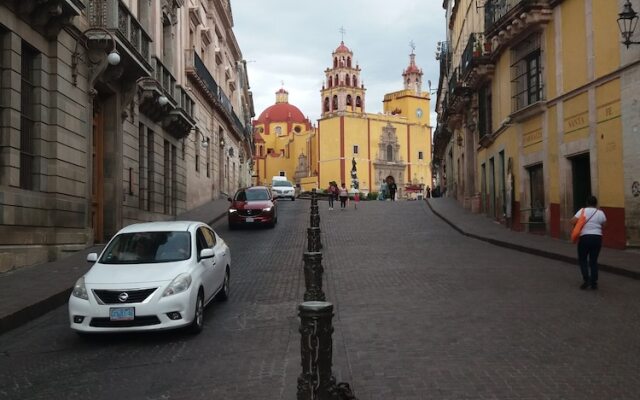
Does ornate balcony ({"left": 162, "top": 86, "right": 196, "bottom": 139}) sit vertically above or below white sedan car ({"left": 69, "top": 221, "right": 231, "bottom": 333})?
above

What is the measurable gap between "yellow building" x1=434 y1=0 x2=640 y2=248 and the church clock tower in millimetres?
66200

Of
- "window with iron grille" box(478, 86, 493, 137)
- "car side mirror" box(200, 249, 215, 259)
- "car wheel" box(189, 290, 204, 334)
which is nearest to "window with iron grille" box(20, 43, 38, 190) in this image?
"car side mirror" box(200, 249, 215, 259)

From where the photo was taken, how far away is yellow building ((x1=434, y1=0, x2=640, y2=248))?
14766mm

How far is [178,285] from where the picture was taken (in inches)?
301

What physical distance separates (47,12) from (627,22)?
41.7ft

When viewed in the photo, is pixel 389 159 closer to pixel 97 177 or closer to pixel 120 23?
pixel 97 177

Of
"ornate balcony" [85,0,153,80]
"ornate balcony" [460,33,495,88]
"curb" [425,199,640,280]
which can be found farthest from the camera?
"ornate balcony" [460,33,495,88]

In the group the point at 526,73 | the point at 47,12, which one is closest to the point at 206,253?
the point at 47,12

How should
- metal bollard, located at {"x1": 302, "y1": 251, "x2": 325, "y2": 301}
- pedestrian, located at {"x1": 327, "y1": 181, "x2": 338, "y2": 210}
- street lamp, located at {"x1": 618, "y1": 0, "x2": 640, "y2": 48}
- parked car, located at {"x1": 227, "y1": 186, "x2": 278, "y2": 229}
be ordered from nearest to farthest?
metal bollard, located at {"x1": 302, "y1": 251, "x2": 325, "y2": 301} < street lamp, located at {"x1": 618, "y1": 0, "x2": 640, "y2": 48} < parked car, located at {"x1": 227, "y1": 186, "x2": 278, "y2": 229} < pedestrian, located at {"x1": 327, "y1": 181, "x2": 338, "y2": 210}

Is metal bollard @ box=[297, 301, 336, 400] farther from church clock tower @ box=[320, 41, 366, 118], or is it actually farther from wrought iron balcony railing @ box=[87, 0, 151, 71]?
church clock tower @ box=[320, 41, 366, 118]

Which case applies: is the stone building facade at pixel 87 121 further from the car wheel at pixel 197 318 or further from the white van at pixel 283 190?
the white van at pixel 283 190

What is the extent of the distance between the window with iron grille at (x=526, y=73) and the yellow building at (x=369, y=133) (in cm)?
6365

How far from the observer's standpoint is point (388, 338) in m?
7.25

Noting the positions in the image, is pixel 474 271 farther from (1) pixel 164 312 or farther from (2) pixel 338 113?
(2) pixel 338 113
